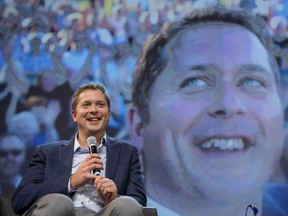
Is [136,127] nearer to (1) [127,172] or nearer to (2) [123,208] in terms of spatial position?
(1) [127,172]

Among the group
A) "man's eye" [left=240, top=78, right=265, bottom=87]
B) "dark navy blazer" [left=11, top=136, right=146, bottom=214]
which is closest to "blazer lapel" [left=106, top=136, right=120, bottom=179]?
"dark navy blazer" [left=11, top=136, right=146, bottom=214]

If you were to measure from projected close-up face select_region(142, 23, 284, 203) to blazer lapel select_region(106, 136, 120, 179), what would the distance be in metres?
1.11

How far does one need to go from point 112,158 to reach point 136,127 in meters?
1.17

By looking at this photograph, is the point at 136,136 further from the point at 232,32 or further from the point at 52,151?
the point at 52,151

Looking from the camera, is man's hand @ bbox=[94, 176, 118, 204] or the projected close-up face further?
the projected close-up face

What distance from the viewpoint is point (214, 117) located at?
305cm

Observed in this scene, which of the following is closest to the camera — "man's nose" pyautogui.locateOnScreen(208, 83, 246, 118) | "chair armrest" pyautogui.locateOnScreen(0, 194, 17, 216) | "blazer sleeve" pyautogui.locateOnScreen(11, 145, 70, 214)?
"blazer sleeve" pyautogui.locateOnScreen(11, 145, 70, 214)

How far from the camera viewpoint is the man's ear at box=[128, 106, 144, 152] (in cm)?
316

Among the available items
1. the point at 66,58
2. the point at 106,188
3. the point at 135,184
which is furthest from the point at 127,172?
the point at 66,58

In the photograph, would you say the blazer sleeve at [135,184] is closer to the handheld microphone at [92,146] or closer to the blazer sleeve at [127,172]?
the blazer sleeve at [127,172]

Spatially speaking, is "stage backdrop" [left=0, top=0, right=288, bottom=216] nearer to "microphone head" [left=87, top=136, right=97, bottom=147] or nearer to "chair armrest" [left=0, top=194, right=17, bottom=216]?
"chair armrest" [left=0, top=194, right=17, bottom=216]

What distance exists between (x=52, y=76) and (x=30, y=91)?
0.17 meters

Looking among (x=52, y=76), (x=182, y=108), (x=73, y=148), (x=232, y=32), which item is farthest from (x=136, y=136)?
(x=73, y=148)

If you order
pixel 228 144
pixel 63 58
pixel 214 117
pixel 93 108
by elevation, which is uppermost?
pixel 63 58
